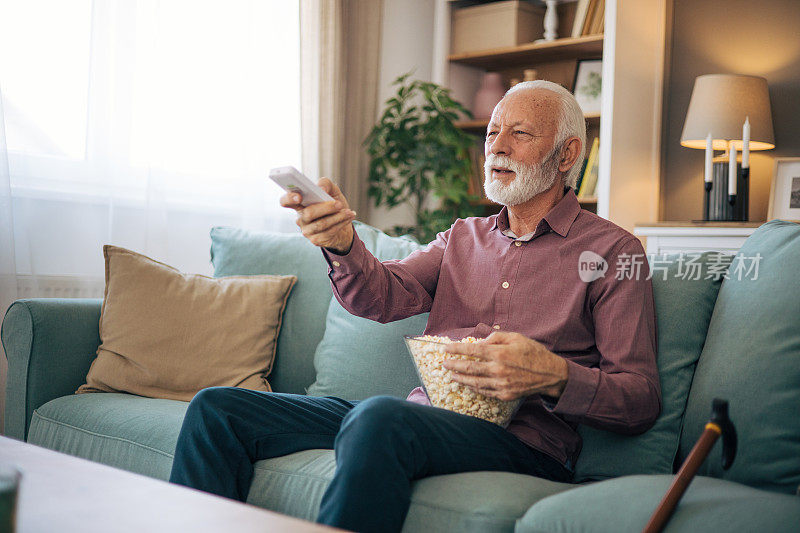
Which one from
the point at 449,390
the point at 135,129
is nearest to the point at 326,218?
the point at 449,390

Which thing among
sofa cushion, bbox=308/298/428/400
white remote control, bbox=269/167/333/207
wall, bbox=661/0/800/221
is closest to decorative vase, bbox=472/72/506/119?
wall, bbox=661/0/800/221

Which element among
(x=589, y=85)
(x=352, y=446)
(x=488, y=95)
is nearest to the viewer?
(x=352, y=446)

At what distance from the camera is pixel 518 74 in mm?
4094

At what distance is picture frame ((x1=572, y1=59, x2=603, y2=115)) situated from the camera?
143 inches

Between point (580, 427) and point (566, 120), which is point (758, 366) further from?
point (566, 120)

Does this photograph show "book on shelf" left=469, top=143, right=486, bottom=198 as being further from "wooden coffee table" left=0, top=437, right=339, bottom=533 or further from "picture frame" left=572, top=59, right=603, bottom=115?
"wooden coffee table" left=0, top=437, right=339, bottom=533

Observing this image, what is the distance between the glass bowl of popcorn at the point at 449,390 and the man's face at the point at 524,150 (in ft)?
1.60

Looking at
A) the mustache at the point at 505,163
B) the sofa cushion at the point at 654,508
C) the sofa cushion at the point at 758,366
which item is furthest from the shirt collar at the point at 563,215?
the sofa cushion at the point at 654,508

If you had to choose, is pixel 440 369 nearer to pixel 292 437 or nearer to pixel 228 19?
pixel 292 437

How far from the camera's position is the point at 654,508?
113cm

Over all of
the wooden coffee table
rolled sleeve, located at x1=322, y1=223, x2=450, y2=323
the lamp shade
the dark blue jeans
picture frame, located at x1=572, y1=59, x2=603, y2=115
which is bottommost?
the dark blue jeans

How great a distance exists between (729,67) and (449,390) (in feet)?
9.25

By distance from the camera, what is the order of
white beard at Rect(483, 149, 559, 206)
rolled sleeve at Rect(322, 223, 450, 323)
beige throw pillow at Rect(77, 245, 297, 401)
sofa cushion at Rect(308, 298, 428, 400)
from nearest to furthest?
1. rolled sleeve at Rect(322, 223, 450, 323)
2. white beard at Rect(483, 149, 559, 206)
3. sofa cushion at Rect(308, 298, 428, 400)
4. beige throw pillow at Rect(77, 245, 297, 401)

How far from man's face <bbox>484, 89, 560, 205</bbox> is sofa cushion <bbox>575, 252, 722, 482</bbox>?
1.14ft
